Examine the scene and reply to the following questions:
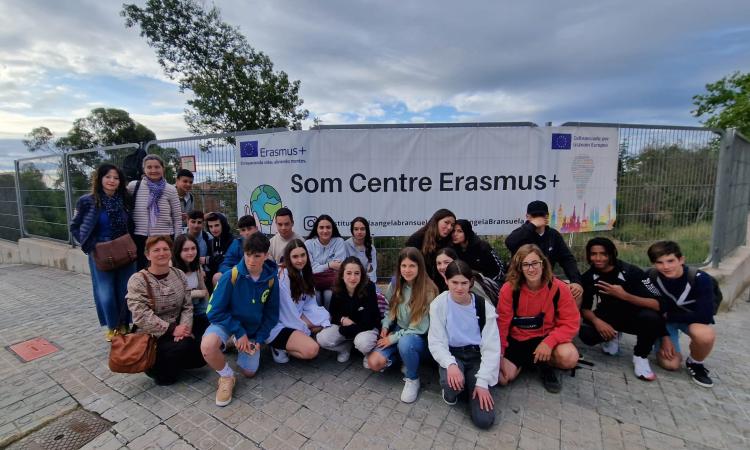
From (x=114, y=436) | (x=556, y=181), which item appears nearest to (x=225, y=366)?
(x=114, y=436)

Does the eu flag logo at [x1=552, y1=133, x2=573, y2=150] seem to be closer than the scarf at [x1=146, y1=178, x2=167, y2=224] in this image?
No

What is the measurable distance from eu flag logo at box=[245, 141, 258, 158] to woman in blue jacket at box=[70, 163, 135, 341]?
66.5 inches

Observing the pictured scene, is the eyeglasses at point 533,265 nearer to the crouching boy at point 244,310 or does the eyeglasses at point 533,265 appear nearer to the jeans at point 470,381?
the jeans at point 470,381

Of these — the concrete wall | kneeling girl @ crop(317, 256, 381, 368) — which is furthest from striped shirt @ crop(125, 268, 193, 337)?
the concrete wall

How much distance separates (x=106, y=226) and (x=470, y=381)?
3811 mm

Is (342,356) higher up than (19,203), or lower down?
lower down

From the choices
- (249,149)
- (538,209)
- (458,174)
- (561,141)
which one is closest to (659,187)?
(561,141)

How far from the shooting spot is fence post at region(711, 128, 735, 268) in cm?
468

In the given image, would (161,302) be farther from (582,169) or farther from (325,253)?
(582,169)

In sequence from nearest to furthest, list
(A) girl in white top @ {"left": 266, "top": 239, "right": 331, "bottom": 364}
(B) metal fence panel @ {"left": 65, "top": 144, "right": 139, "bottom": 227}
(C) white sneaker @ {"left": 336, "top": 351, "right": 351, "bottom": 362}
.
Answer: (A) girl in white top @ {"left": 266, "top": 239, "right": 331, "bottom": 364} < (C) white sneaker @ {"left": 336, "top": 351, "right": 351, "bottom": 362} < (B) metal fence panel @ {"left": 65, "top": 144, "right": 139, "bottom": 227}

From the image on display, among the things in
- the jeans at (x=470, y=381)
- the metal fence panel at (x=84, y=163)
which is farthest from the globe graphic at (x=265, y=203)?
the jeans at (x=470, y=381)

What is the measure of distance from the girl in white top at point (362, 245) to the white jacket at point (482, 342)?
55.9 inches

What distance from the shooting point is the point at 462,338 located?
2742 mm

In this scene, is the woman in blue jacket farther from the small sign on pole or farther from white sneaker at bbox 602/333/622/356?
white sneaker at bbox 602/333/622/356
